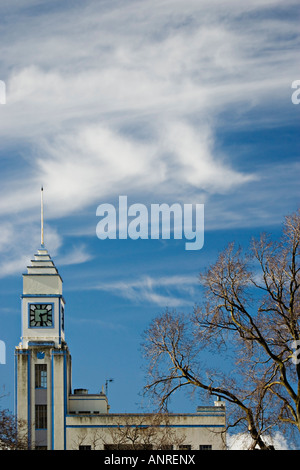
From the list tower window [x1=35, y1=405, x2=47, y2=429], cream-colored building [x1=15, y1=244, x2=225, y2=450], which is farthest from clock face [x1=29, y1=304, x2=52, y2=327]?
tower window [x1=35, y1=405, x2=47, y2=429]

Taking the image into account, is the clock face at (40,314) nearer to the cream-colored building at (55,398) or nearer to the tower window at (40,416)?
the cream-colored building at (55,398)

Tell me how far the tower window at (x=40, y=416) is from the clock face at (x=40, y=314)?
26.0ft

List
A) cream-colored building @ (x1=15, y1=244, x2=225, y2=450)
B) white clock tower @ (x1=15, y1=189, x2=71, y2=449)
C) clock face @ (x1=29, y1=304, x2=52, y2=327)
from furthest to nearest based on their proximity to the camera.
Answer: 1. clock face @ (x1=29, y1=304, x2=52, y2=327)
2. white clock tower @ (x1=15, y1=189, x2=71, y2=449)
3. cream-colored building @ (x1=15, y1=244, x2=225, y2=450)

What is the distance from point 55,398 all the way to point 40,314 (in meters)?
8.25

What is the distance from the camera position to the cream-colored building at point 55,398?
91562 mm

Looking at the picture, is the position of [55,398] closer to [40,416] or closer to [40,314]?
[40,416]

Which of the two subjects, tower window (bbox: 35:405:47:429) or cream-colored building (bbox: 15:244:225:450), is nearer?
cream-colored building (bbox: 15:244:225:450)

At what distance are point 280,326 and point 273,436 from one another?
15.1 ft

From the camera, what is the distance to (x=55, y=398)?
96000 millimetres

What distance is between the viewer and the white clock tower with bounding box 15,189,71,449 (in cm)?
9462

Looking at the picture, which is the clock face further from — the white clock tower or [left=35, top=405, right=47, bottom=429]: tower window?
[left=35, top=405, right=47, bottom=429]: tower window
